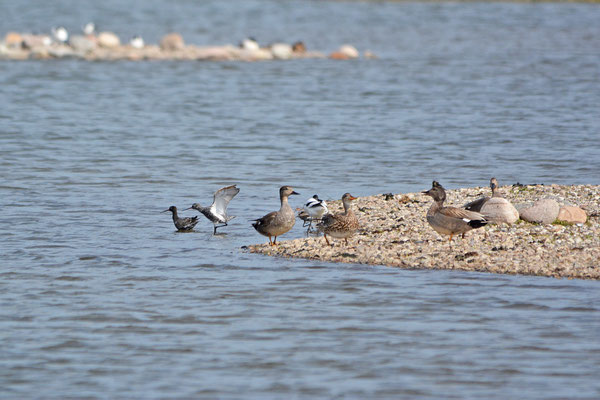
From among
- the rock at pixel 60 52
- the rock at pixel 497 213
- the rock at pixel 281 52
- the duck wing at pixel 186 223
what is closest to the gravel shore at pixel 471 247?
the rock at pixel 497 213

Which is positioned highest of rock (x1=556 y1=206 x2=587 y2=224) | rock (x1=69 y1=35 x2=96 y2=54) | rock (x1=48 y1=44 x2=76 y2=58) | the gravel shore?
rock (x1=69 y1=35 x2=96 y2=54)

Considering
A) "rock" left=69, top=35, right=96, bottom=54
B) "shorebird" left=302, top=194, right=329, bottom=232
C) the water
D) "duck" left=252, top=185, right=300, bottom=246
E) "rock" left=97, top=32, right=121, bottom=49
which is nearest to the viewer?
the water

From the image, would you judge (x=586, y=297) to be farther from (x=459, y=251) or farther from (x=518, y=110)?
(x=518, y=110)

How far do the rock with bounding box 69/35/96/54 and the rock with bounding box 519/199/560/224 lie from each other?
1676 inches

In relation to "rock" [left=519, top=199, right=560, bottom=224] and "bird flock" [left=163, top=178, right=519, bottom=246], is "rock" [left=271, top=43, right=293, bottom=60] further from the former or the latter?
"rock" [left=519, top=199, right=560, bottom=224]

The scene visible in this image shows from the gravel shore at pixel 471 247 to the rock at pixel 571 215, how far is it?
11 cm

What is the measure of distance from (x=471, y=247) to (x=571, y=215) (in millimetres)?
2240

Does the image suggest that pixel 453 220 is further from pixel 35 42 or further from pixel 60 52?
pixel 35 42

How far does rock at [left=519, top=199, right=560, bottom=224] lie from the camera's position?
1622 centimetres

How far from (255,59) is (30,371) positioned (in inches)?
1773

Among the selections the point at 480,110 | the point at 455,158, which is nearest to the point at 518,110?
the point at 480,110

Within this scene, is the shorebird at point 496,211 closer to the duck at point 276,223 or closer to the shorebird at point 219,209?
the duck at point 276,223

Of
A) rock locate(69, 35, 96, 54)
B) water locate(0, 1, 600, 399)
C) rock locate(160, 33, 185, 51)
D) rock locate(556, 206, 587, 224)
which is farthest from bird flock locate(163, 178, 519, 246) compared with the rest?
rock locate(160, 33, 185, 51)

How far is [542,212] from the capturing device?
53.3ft
